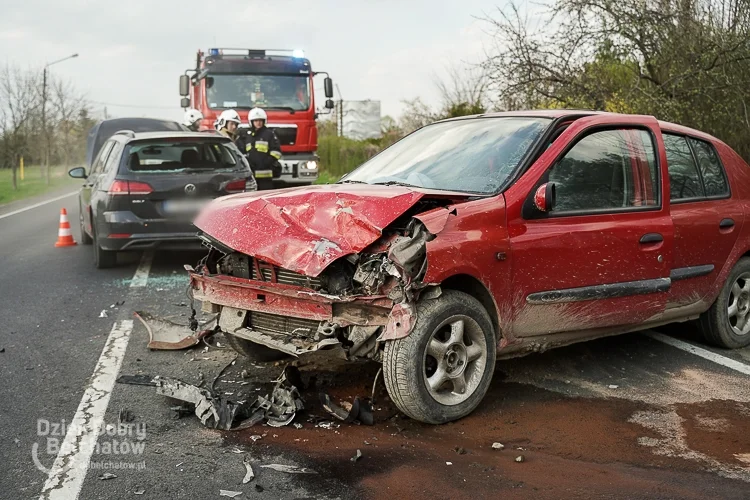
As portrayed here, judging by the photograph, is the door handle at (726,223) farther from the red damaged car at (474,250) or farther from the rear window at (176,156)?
the rear window at (176,156)

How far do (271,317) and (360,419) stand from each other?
0.83 m

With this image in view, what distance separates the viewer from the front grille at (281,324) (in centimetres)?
452

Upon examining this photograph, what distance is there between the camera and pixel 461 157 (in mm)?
5180

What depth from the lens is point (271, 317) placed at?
4.73 m

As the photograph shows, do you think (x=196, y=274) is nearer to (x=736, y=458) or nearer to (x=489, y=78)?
(x=736, y=458)

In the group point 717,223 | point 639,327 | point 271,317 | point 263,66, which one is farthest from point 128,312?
point 263,66

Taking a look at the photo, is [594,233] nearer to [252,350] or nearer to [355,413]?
[355,413]

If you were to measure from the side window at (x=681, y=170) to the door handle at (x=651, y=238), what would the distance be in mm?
396

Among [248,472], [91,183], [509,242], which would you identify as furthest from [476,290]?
[91,183]

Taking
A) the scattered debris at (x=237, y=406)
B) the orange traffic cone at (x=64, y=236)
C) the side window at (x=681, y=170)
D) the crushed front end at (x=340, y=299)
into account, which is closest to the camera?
the crushed front end at (x=340, y=299)

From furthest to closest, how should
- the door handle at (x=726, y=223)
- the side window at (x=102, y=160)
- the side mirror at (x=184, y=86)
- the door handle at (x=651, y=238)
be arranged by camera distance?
the side mirror at (x=184, y=86), the side window at (x=102, y=160), the door handle at (x=726, y=223), the door handle at (x=651, y=238)

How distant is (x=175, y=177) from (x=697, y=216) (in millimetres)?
5633

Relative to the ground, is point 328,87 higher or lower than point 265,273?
higher

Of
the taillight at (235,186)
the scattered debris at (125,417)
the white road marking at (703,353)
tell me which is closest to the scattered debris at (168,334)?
the scattered debris at (125,417)
